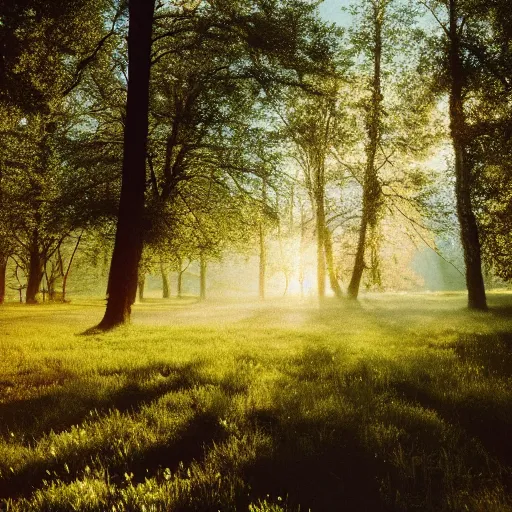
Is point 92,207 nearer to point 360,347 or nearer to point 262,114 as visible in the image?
point 262,114

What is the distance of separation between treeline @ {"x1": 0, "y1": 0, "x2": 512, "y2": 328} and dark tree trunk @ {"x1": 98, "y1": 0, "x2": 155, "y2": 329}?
0.05 meters

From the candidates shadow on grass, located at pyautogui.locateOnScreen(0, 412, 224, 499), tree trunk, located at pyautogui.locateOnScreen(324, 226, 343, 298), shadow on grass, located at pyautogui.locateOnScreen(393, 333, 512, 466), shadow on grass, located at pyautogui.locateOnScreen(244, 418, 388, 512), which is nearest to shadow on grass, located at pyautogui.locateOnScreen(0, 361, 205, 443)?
shadow on grass, located at pyautogui.locateOnScreen(0, 412, 224, 499)

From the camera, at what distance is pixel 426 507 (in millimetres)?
2436

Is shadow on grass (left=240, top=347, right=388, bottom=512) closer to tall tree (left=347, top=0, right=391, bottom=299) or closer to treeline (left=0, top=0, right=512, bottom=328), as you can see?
treeline (left=0, top=0, right=512, bottom=328)

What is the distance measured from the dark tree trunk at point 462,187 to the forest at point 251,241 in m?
0.11

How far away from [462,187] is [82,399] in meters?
17.5

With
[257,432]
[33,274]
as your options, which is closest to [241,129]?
[257,432]

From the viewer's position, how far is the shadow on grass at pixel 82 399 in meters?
4.02

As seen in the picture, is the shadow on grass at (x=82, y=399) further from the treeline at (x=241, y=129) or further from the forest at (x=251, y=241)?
the treeline at (x=241, y=129)

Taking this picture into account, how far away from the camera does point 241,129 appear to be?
17.0m

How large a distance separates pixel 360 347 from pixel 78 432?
570 centimetres

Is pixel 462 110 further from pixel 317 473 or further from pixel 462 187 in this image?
pixel 317 473

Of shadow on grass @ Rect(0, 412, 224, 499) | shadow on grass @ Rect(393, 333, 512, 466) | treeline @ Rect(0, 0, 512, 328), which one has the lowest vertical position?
shadow on grass @ Rect(0, 412, 224, 499)

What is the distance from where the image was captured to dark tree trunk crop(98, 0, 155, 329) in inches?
435
